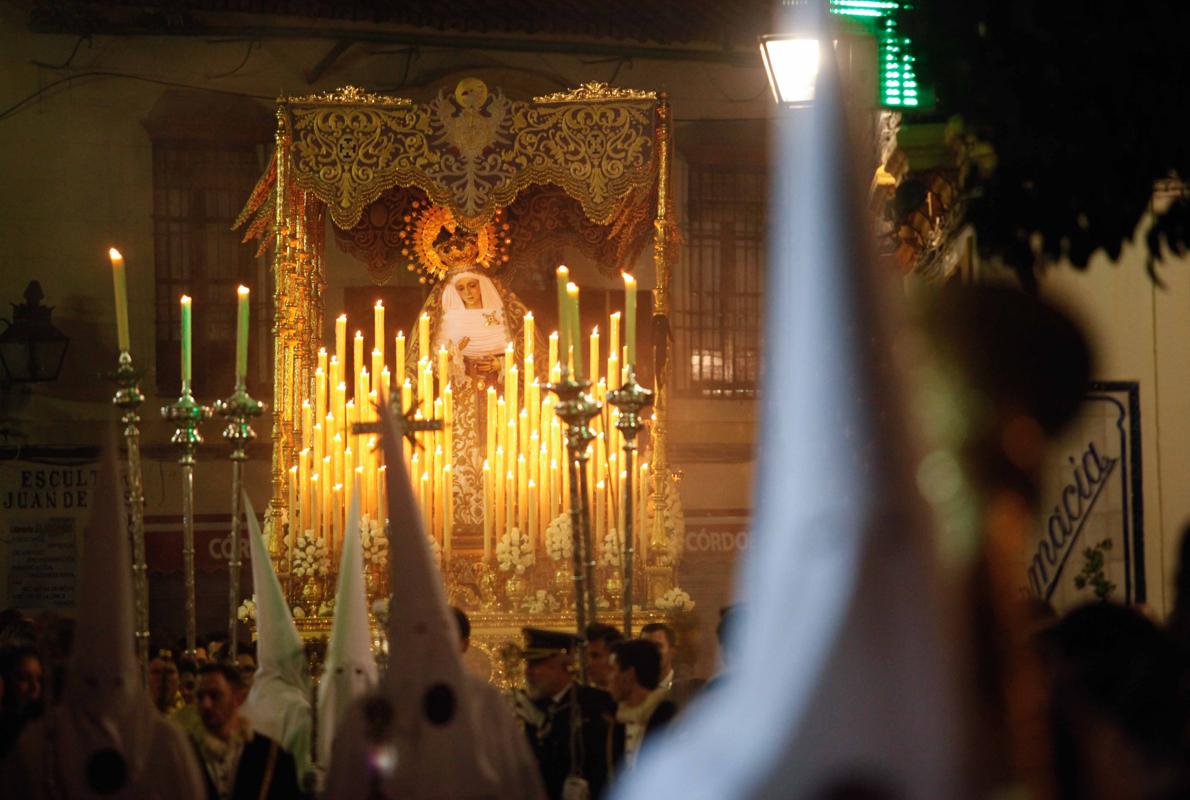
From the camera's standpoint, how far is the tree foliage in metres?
4.68

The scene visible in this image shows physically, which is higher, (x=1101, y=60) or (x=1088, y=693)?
(x=1101, y=60)

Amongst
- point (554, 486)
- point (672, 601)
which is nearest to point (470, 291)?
point (554, 486)

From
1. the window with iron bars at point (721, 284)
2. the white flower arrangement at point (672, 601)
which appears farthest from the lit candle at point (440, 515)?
the window with iron bars at point (721, 284)

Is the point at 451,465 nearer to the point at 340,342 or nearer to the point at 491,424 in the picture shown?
the point at 491,424

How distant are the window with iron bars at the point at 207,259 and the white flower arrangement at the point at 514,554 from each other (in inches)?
216

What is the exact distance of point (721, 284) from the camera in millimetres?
18203

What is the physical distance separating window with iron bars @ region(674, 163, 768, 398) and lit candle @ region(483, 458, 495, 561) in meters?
5.34

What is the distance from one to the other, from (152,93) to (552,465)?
22.8ft

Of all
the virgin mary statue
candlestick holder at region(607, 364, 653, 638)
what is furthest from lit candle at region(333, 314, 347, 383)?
candlestick holder at region(607, 364, 653, 638)

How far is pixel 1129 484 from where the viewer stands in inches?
357

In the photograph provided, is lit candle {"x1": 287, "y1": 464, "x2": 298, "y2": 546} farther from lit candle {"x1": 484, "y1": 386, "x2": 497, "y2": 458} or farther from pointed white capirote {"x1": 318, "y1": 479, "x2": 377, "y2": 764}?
pointed white capirote {"x1": 318, "y1": 479, "x2": 377, "y2": 764}

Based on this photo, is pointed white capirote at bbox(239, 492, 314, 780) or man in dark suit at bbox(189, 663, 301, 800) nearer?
man in dark suit at bbox(189, 663, 301, 800)

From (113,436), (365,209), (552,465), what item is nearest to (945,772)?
(113,436)

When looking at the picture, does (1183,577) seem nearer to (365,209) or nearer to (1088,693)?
(1088,693)
